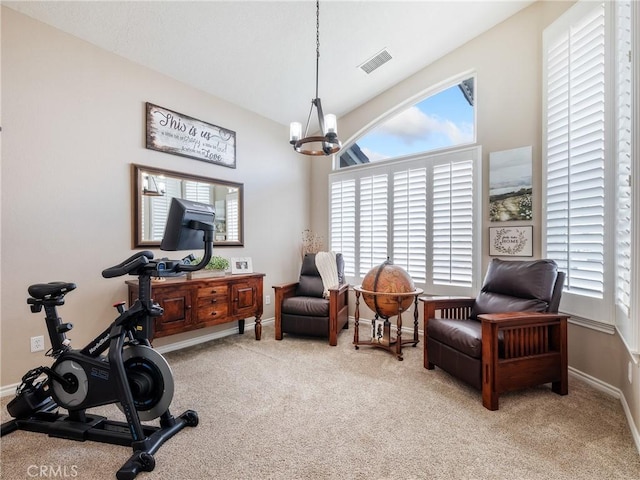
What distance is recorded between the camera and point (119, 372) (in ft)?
5.90

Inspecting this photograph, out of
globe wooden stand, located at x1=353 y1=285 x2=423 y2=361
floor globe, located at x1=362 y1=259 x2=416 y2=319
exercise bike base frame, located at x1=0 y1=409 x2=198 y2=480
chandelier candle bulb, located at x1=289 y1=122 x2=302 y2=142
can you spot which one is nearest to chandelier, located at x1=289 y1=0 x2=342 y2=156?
chandelier candle bulb, located at x1=289 y1=122 x2=302 y2=142

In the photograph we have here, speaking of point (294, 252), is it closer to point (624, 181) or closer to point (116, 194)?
point (116, 194)

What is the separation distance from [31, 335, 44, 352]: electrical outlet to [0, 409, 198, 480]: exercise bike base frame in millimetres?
732

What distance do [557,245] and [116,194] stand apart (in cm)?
447

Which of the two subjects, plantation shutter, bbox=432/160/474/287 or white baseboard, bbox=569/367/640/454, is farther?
plantation shutter, bbox=432/160/474/287

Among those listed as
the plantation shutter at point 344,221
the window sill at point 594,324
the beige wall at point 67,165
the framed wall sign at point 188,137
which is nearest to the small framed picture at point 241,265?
the beige wall at point 67,165

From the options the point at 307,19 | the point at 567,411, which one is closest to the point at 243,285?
the point at 307,19

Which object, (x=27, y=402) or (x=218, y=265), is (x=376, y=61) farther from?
(x=27, y=402)

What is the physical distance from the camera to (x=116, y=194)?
3.08m

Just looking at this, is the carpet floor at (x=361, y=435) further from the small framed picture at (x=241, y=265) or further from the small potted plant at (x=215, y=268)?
the small framed picture at (x=241, y=265)

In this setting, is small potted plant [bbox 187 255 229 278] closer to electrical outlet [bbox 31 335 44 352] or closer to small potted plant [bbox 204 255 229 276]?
small potted plant [bbox 204 255 229 276]

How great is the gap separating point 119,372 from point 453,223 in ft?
12.0

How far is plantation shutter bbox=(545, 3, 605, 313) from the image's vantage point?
256 cm

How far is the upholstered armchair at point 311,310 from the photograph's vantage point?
3.75m
